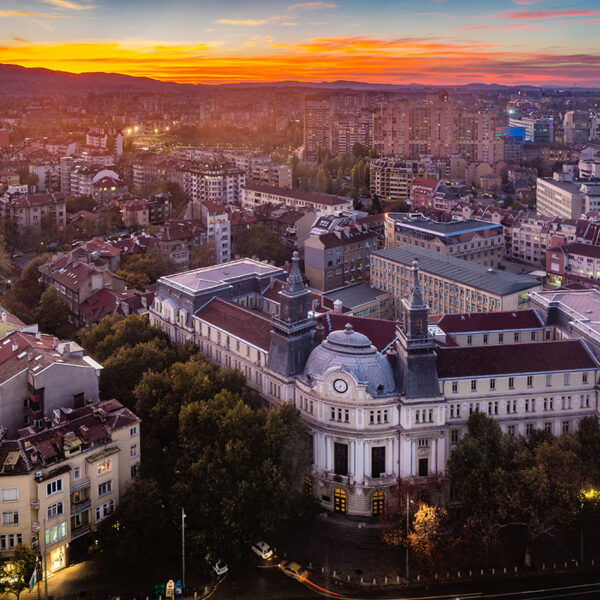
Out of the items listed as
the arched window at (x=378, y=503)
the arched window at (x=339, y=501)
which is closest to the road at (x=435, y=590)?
the arched window at (x=378, y=503)

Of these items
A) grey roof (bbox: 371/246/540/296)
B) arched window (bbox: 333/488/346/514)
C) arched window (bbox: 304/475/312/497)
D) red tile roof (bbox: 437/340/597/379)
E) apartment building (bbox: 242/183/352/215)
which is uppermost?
apartment building (bbox: 242/183/352/215)

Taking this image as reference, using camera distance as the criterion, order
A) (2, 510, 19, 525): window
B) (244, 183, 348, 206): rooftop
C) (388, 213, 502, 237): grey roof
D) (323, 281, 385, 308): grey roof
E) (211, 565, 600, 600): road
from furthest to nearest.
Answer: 1. (244, 183, 348, 206): rooftop
2. (388, 213, 502, 237): grey roof
3. (323, 281, 385, 308): grey roof
4. (211, 565, 600, 600): road
5. (2, 510, 19, 525): window

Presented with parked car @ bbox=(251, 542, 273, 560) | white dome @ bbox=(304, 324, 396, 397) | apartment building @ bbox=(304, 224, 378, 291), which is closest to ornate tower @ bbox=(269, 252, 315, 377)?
white dome @ bbox=(304, 324, 396, 397)

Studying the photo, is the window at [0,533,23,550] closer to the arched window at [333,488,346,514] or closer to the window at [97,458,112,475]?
the window at [97,458,112,475]

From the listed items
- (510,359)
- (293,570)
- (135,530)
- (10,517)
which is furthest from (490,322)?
(10,517)

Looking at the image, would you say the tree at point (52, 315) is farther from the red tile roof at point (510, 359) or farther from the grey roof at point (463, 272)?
the red tile roof at point (510, 359)

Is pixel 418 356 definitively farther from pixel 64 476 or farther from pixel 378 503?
pixel 64 476
